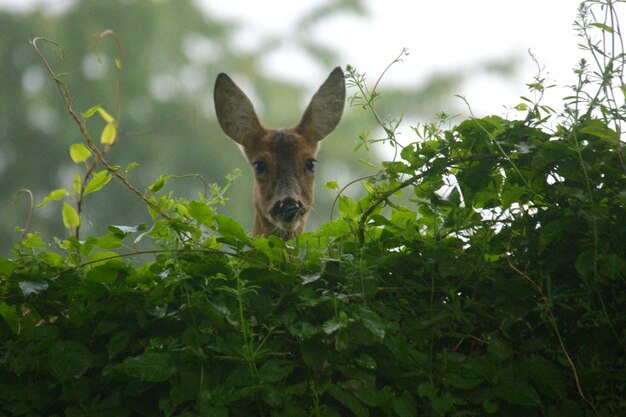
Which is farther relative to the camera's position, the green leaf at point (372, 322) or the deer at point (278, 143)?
the deer at point (278, 143)

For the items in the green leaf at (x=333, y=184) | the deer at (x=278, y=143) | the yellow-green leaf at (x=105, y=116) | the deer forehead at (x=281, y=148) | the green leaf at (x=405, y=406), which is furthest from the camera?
the deer forehead at (x=281, y=148)

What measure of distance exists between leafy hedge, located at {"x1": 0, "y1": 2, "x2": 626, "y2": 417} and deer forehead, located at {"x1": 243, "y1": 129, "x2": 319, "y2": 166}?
2.93 metres

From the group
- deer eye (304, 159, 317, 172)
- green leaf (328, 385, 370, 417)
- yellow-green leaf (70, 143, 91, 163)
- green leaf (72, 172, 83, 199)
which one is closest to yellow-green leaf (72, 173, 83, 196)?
green leaf (72, 172, 83, 199)

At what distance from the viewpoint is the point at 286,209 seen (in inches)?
195

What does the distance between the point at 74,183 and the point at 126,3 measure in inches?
558

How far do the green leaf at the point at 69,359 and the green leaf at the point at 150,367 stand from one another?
172 mm

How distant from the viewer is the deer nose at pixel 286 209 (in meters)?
4.86

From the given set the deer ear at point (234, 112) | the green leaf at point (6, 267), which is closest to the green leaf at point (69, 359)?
the green leaf at point (6, 267)

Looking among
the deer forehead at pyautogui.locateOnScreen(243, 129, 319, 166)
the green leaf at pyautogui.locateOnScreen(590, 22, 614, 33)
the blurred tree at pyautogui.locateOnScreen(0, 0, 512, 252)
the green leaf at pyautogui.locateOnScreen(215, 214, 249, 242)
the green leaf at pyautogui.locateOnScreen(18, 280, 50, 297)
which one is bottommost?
the green leaf at pyautogui.locateOnScreen(18, 280, 50, 297)

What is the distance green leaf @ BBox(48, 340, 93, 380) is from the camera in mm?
2164

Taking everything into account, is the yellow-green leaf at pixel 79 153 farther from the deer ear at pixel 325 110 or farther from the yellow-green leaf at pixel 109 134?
the deer ear at pixel 325 110

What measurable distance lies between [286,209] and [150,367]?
9.61ft

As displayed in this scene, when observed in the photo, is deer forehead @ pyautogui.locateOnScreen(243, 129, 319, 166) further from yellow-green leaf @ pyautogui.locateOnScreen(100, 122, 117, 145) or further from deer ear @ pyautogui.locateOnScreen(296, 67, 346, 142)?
yellow-green leaf @ pyautogui.locateOnScreen(100, 122, 117, 145)

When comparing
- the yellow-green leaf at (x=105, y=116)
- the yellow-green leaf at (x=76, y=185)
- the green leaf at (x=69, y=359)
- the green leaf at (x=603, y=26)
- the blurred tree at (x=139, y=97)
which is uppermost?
the blurred tree at (x=139, y=97)
